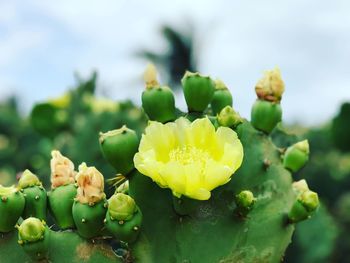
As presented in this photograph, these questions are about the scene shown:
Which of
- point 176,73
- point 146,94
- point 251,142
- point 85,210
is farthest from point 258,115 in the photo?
point 176,73

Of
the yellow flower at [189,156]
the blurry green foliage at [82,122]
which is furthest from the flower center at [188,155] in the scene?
the blurry green foliage at [82,122]

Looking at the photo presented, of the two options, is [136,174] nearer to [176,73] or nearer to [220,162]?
[220,162]

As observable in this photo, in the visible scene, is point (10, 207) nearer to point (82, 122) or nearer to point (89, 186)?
point (89, 186)

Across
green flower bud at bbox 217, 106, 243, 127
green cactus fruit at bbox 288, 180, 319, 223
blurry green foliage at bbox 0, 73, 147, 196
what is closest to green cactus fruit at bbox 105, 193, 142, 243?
green flower bud at bbox 217, 106, 243, 127

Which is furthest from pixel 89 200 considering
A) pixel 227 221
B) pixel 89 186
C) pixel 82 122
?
pixel 82 122

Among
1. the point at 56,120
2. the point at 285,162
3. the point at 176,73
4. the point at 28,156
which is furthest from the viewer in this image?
the point at 176,73

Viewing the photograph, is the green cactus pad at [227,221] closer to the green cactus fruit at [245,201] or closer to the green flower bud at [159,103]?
the green cactus fruit at [245,201]

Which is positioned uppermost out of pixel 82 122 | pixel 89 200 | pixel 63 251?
pixel 89 200
